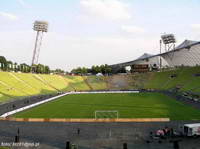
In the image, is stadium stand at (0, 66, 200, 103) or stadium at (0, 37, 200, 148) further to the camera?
stadium stand at (0, 66, 200, 103)

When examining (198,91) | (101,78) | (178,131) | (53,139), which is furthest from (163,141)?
(101,78)

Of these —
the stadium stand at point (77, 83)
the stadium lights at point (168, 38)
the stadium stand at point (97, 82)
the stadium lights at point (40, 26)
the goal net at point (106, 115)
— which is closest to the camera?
the goal net at point (106, 115)

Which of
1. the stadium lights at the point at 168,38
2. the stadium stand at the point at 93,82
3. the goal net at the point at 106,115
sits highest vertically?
the stadium lights at the point at 168,38

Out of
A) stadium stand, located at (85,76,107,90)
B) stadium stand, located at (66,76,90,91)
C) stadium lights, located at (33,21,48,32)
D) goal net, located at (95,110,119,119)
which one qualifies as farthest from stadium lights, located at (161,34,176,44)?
goal net, located at (95,110,119,119)

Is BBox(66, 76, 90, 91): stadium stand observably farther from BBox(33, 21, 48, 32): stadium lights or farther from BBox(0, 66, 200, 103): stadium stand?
BBox(33, 21, 48, 32): stadium lights

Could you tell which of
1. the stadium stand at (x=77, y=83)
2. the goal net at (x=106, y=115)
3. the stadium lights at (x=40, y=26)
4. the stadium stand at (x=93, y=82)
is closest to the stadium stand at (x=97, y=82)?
the stadium stand at (x=93, y=82)

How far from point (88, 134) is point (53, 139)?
472cm

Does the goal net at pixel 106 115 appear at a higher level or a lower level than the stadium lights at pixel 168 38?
lower

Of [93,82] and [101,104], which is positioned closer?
[101,104]

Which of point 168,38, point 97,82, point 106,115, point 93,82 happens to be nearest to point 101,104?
point 106,115

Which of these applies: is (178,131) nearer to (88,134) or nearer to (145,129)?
(145,129)

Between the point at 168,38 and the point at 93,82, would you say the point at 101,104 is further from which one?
the point at 168,38

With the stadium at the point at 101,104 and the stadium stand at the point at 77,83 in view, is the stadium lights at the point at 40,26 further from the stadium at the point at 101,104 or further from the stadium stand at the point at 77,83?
the stadium stand at the point at 77,83

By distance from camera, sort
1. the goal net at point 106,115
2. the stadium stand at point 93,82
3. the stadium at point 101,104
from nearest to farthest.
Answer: the stadium at point 101,104 → the goal net at point 106,115 → the stadium stand at point 93,82
